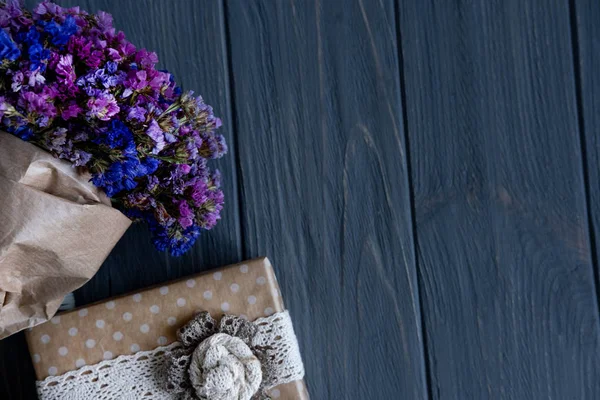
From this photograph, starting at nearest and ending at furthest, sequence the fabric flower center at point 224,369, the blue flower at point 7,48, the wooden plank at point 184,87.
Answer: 1. the blue flower at point 7,48
2. the fabric flower center at point 224,369
3. the wooden plank at point 184,87

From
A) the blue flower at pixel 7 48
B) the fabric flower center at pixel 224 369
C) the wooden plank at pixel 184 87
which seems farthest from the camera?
the wooden plank at pixel 184 87

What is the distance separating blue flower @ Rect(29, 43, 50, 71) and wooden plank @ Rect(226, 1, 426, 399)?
0.84ft

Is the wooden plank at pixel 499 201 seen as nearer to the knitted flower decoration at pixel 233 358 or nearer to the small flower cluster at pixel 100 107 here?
the knitted flower decoration at pixel 233 358

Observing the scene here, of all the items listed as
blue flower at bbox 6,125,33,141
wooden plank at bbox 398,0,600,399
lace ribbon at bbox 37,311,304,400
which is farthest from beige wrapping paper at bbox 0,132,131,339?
wooden plank at bbox 398,0,600,399

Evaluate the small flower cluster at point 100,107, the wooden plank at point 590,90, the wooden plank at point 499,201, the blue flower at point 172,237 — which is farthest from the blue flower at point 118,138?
the wooden plank at point 590,90

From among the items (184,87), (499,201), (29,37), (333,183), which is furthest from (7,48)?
(499,201)

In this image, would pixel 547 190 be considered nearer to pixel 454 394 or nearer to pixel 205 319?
pixel 454 394

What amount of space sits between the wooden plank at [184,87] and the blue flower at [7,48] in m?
0.24

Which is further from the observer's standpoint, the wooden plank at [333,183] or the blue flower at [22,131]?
the wooden plank at [333,183]

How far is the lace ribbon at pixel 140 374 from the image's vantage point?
25.2 inches

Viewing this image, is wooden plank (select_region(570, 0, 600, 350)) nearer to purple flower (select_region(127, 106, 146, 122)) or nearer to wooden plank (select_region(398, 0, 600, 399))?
wooden plank (select_region(398, 0, 600, 399))

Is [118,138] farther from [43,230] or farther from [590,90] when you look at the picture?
[590,90]

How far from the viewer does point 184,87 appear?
0.73 metres

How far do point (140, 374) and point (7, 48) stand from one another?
323 mm
